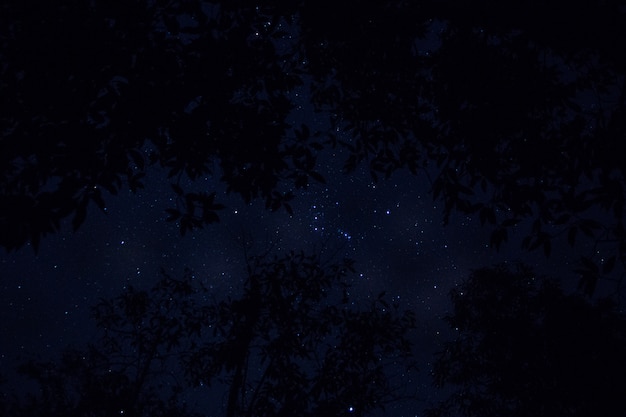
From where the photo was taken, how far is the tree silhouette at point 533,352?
1015 cm

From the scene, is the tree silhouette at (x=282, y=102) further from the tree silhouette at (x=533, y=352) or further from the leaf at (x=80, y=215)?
the tree silhouette at (x=533, y=352)

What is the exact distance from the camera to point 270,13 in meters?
4.10

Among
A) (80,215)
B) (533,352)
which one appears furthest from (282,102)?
(533,352)

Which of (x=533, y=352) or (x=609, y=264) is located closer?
(x=609, y=264)

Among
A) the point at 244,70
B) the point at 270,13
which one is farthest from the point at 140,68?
the point at 270,13

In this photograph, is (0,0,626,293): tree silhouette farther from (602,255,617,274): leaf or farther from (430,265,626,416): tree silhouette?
(430,265,626,416): tree silhouette

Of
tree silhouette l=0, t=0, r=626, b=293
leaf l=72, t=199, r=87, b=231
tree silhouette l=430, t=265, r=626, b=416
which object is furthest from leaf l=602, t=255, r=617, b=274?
tree silhouette l=430, t=265, r=626, b=416

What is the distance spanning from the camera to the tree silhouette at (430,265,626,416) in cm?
1015

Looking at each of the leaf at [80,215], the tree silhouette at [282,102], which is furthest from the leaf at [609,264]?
the leaf at [80,215]

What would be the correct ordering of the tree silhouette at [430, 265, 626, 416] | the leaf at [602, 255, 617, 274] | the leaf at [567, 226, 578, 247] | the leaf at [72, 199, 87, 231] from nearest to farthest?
the leaf at [72, 199, 87, 231] < the leaf at [602, 255, 617, 274] < the leaf at [567, 226, 578, 247] < the tree silhouette at [430, 265, 626, 416]

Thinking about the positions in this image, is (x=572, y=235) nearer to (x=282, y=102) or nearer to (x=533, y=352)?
(x=282, y=102)

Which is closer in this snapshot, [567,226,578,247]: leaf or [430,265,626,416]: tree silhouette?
[567,226,578,247]: leaf

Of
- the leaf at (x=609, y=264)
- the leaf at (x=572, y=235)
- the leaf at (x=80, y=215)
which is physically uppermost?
the leaf at (x=80, y=215)

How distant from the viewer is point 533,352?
1107 centimetres
